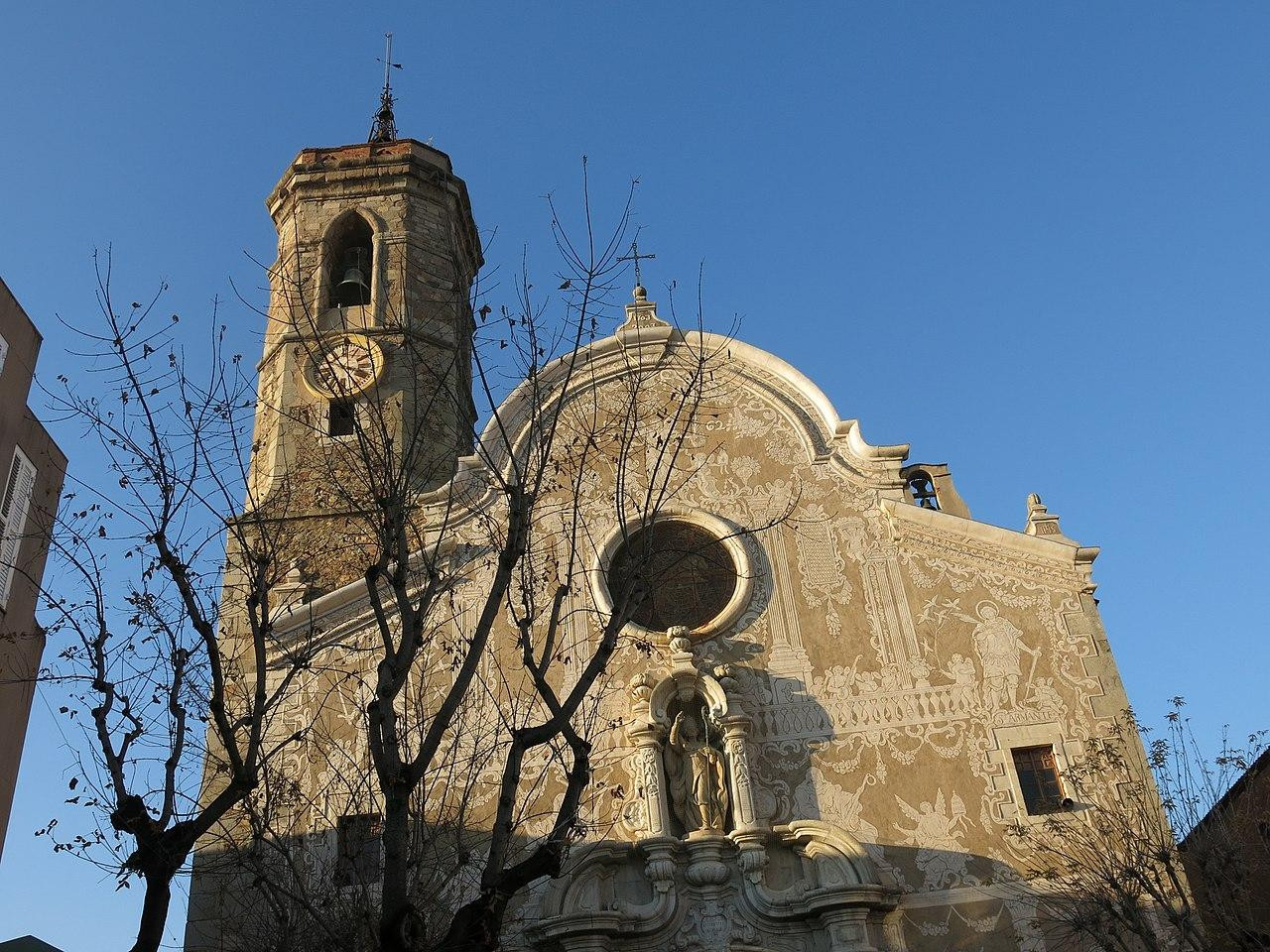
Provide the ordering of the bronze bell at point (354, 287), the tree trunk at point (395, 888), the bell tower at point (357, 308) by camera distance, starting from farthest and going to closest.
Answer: the bronze bell at point (354, 287) → the bell tower at point (357, 308) → the tree trunk at point (395, 888)

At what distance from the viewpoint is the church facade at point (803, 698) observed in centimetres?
1266

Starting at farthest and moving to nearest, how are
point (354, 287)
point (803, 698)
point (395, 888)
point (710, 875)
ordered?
point (354, 287)
point (803, 698)
point (710, 875)
point (395, 888)

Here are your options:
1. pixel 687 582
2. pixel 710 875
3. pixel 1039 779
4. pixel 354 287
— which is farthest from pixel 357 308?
pixel 1039 779

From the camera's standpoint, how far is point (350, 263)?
69.9 ft

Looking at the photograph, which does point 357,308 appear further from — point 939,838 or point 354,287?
point 939,838

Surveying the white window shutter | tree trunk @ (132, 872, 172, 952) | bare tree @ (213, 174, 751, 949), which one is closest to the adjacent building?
bare tree @ (213, 174, 751, 949)

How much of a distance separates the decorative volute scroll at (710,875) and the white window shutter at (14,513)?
7110mm

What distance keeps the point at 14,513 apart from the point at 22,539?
1.26 ft

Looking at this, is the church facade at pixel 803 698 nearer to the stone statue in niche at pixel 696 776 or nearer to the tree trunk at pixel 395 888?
the stone statue in niche at pixel 696 776

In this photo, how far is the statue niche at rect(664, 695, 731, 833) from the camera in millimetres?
13281

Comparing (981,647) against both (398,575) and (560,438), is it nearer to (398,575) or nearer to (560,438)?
(560,438)

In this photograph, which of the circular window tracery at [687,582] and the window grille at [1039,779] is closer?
the window grille at [1039,779]

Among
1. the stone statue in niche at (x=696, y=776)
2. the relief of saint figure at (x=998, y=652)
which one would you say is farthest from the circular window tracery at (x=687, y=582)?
the relief of saint figure at (x=998, y=652)

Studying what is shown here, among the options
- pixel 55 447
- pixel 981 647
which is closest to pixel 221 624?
pixel 55 447
